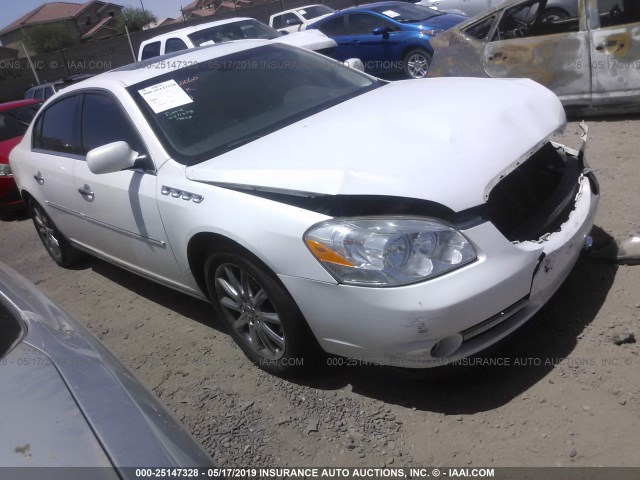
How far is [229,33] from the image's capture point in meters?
9.77

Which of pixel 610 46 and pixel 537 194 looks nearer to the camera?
pixel 537 194

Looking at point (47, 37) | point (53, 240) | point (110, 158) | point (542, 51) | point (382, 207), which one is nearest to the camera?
point (382, 207)

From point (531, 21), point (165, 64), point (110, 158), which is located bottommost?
point (531, 21)

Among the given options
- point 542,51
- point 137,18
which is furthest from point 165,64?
point 137,18

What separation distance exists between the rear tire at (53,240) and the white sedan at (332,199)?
3.55 ft

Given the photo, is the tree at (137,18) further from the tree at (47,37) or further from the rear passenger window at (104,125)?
the rear passenger window at (104,125)

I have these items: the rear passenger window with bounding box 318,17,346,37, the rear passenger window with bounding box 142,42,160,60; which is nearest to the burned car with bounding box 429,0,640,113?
the rear passenger window with bounding box 318,17,346,37

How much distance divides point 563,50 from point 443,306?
442 centimetres

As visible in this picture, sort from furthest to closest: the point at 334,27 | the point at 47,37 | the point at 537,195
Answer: the point at 47,37 < the point at 334,27 < the point at 537,195

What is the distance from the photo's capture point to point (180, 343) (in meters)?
3.54

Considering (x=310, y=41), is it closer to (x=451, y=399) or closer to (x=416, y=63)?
(x=416, y=63)

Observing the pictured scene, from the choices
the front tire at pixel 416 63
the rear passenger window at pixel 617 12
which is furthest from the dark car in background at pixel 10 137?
the rear passenger window at pixel 617 12

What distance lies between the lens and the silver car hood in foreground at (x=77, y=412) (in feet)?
4.57

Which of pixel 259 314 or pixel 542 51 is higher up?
pixel 542 51
